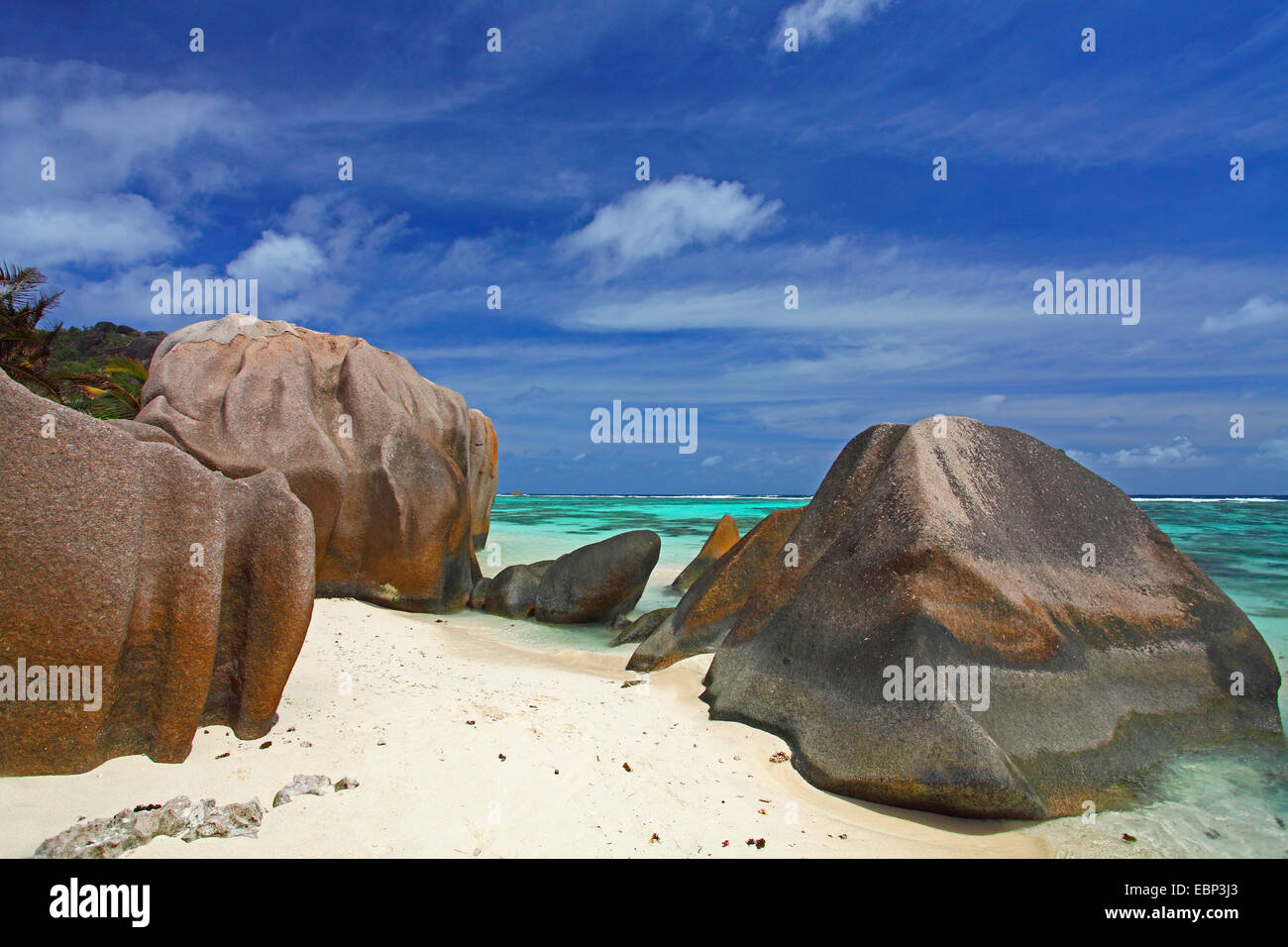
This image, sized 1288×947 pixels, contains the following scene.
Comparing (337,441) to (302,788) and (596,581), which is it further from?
(302,788)

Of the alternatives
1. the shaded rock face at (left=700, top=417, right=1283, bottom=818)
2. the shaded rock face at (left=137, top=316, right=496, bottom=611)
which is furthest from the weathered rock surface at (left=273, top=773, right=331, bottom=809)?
the shaded rock face at (left=137, top=316, right=496, bottom=611)

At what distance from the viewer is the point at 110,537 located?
357 cm

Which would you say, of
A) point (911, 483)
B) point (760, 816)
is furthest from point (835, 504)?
point (760, 816)

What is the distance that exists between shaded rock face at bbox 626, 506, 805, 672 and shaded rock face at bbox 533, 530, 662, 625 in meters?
2.96

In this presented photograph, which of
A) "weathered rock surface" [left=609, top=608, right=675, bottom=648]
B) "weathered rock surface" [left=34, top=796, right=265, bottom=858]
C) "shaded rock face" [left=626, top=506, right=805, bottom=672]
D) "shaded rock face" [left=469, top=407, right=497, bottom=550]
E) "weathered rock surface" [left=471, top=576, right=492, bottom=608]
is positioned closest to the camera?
"weathered rock surface" [left=34, top=796, right=265, bottom=858]

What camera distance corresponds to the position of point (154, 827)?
9.89 ft

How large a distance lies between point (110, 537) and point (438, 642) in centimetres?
503

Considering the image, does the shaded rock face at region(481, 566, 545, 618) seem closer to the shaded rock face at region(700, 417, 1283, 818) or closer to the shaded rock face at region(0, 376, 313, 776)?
the shaded rock face at region(700, 417, 1283, 818)

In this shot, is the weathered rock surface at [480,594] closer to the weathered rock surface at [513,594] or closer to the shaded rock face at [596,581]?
the weathered rock surface at [513,594]

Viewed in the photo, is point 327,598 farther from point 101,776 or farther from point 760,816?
point 760,816

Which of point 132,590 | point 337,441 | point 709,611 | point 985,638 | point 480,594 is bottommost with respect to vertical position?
point 480,594

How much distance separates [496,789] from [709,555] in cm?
1058

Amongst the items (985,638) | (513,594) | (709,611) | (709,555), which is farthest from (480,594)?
(985,638)

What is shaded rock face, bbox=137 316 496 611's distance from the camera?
31.1ft
